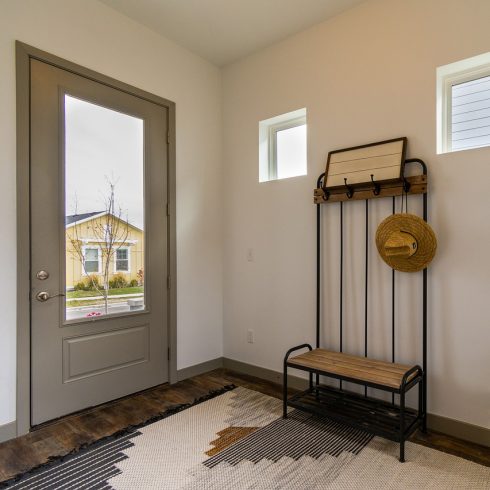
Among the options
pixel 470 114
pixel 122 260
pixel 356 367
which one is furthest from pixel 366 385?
pixel 122 260

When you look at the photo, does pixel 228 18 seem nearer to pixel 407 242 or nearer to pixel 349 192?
pixel 349 192

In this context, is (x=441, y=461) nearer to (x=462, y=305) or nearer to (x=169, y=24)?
(x=462, y=305)

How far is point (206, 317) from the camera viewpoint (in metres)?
3.49

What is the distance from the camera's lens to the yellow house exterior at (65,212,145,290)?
8.53 feet

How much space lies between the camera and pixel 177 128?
325 centimetres

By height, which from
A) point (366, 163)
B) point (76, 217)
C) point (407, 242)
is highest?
point (366, 163)

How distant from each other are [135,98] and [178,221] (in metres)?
1.05

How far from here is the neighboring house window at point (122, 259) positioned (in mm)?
2855

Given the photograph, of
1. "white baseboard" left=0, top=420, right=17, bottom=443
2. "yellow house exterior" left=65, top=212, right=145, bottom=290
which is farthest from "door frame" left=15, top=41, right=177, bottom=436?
"yellow house exterior" left=65, top=212, right=145, bottom=290

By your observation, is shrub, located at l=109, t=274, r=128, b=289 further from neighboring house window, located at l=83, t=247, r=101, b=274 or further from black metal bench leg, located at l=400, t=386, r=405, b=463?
black metal bench leg, located at l=400, t=386, r=405, b=463

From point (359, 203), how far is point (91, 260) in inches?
78.4

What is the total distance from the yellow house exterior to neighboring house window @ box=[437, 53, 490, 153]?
229 centimetres

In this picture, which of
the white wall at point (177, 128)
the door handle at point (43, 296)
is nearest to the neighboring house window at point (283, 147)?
the white wall at point (177, 128)

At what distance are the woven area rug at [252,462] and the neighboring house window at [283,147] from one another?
1.99 metres
